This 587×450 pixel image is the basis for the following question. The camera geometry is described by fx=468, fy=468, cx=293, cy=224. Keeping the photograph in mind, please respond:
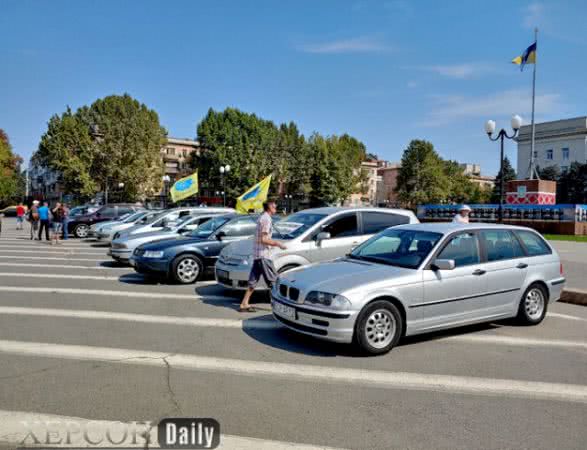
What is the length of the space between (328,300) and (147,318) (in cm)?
329

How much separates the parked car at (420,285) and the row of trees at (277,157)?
54944 mm

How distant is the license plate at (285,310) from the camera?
19.0 ft

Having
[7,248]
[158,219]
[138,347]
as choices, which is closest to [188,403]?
[138,347]

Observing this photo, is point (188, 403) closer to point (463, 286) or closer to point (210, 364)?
point (210, 364)

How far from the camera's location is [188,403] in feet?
13.5

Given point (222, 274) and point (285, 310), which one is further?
point (222, 274)

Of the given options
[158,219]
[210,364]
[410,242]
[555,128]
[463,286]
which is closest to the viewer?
[210,364]

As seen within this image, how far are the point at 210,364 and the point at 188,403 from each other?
106 cm

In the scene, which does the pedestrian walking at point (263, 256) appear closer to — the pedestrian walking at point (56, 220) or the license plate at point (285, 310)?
the license plate at point (285, 310)

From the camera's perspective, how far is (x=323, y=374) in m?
4.91

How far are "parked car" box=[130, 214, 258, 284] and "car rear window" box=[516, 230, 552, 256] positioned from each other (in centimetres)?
583

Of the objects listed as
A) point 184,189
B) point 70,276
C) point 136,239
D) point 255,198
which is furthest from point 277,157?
point 70,276

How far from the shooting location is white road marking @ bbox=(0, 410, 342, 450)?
343cm

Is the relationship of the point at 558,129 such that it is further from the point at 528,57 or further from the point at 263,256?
the point at 263,256
